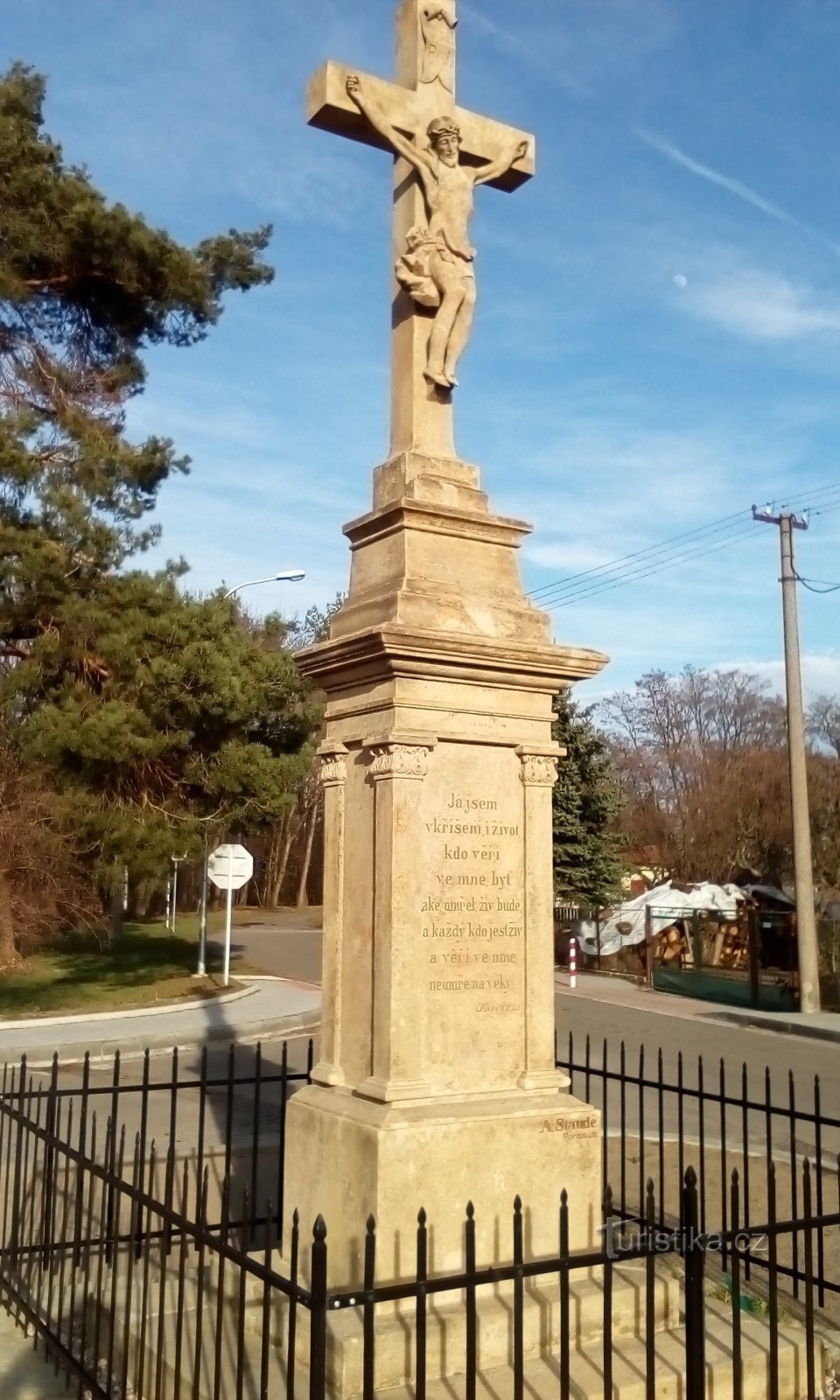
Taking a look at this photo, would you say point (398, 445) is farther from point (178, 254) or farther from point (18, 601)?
point (178, 254)

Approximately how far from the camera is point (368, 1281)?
10.4 ft

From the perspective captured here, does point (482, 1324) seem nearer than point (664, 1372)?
No

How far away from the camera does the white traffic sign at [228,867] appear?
19781 mm

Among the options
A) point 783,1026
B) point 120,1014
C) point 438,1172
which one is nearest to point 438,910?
point 438,1172

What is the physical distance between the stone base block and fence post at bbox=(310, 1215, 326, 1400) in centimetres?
154

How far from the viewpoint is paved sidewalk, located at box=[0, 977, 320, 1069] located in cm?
1458

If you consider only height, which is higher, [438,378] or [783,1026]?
[438,378]

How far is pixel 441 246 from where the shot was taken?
19.6 feet

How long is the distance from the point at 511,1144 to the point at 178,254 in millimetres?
18569

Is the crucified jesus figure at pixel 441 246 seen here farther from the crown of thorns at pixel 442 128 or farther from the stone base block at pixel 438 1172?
the stone base block at pixel 438 1172

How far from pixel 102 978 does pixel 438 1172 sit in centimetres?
→ 1976

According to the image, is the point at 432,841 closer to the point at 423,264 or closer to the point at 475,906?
the point at 475,906

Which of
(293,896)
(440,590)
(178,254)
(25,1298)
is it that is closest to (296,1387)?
(25,1298)

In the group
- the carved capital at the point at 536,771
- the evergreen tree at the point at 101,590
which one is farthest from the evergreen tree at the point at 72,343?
the carved capital at the point at 536,771
